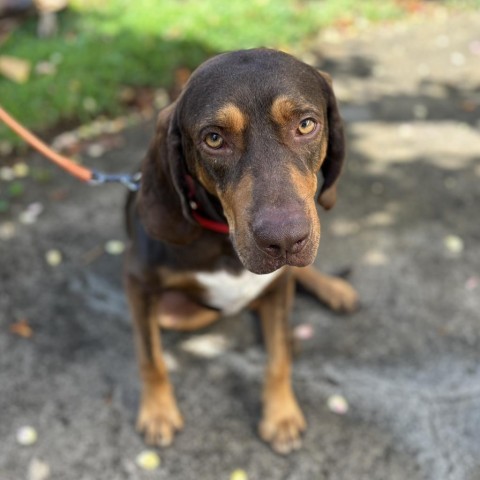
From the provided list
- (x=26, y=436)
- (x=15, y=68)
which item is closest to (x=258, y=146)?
(x=26, y=436)

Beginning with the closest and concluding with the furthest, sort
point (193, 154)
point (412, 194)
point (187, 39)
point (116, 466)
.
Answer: point (193, 154), point (116, 466), point (412, 194), point (187, 39)

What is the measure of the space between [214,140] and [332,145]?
625 mm

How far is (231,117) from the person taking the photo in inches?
101

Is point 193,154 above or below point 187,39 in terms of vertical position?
above

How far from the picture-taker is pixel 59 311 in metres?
4.53

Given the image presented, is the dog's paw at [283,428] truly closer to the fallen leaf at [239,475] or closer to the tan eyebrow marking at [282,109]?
the fallen leaf at [239,475]

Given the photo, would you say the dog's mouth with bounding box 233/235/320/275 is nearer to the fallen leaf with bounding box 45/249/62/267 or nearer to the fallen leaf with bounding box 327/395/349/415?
the fallen leaf with bounding box 327/395/349/415

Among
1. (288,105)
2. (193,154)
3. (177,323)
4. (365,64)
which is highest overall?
(288,105)

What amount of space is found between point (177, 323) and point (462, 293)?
206 centimetres

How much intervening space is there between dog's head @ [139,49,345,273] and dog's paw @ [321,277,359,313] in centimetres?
172

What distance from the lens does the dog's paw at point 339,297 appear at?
4.41 m

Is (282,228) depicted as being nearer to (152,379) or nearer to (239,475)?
(152,379)

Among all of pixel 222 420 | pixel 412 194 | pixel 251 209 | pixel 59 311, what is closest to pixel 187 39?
pixel 412 194

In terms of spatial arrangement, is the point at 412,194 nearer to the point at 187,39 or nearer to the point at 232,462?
the point at 232,462
